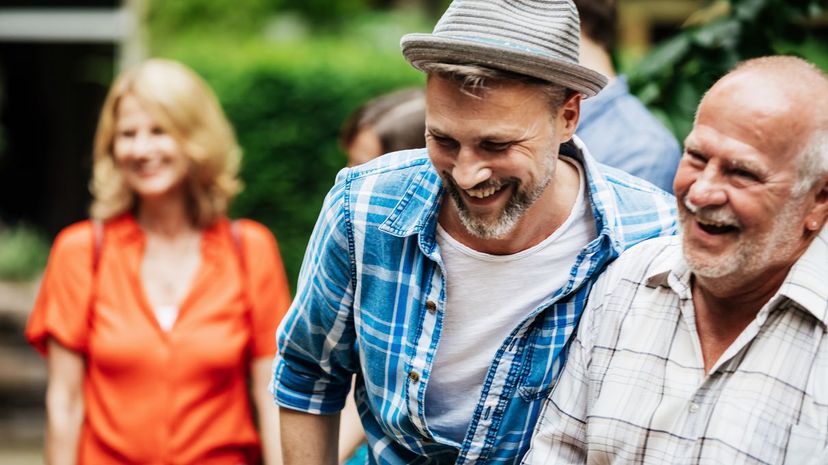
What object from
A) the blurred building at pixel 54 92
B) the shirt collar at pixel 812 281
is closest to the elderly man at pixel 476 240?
the shirt collar at pixel 812 281

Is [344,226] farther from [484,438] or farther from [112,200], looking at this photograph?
[112,200]

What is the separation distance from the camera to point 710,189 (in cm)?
208

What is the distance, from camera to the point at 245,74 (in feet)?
23.9

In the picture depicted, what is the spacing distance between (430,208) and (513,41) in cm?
45

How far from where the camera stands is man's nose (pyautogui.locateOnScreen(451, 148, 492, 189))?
7.52ft

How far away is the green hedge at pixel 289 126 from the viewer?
7.27 meters

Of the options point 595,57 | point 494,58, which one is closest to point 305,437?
point 494,58

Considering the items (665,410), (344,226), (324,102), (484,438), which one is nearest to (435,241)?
(344,226)

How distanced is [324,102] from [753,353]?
5457mm

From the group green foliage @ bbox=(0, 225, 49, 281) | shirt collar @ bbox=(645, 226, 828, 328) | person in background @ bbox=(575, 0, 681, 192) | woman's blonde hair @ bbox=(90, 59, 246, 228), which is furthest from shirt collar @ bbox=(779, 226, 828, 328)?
green foliage @ bbox=(0, 225, 49, 281)

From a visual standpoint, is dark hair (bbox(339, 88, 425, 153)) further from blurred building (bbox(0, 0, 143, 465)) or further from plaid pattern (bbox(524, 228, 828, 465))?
blurred building (bbox(0, 0, 143, 465))

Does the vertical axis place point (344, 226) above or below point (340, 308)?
above

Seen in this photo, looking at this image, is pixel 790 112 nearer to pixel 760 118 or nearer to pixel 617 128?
pixel 760 118

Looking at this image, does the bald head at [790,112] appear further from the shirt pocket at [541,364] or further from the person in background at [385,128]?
the person in background at [385,128]
